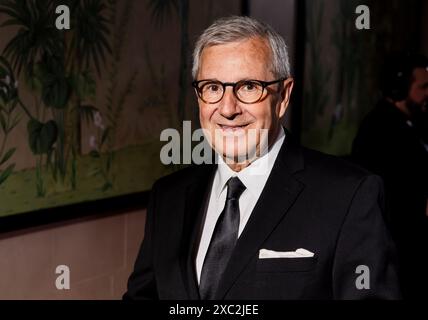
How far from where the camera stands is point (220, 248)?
4.42 ft

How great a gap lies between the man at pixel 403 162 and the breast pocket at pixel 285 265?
126 cm

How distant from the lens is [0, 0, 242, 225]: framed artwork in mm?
1856

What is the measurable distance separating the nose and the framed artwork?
78cm

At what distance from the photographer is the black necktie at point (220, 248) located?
→ 4.37 ft

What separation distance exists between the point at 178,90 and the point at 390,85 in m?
0.94

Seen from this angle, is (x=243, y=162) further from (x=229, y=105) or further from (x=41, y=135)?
(x=41, y=135)

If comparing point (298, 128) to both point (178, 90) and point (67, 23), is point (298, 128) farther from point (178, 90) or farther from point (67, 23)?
point (67, 23)

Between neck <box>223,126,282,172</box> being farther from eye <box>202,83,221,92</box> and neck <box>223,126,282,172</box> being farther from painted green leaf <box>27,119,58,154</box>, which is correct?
painted green leaf <box>27,119,58,154</box>

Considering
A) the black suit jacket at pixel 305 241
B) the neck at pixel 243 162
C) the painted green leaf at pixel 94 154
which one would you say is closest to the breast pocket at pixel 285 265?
the black suit jacket at pixel 305 241

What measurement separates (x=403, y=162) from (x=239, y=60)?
147cm

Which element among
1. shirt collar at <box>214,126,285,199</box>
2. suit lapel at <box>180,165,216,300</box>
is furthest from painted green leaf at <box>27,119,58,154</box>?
shirt collar at <box>214,126,285,199</box>

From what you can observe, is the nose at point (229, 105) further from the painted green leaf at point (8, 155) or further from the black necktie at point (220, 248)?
the painted green leaf at point (8, 155)
